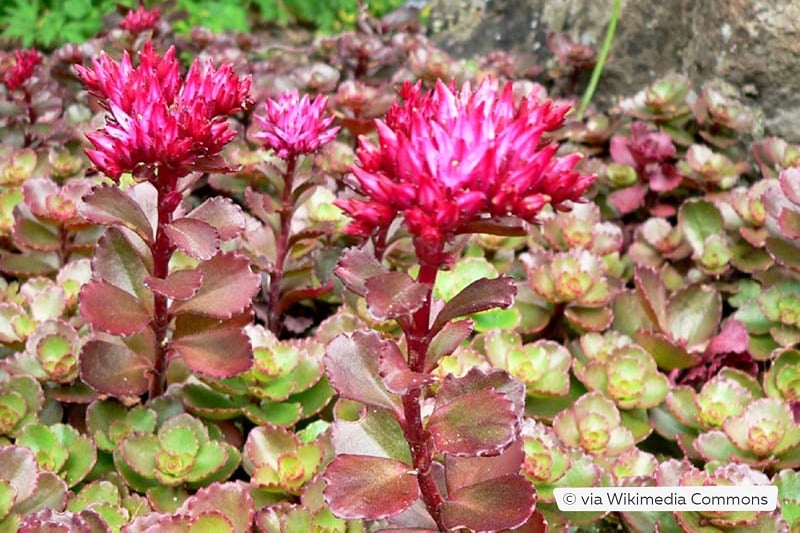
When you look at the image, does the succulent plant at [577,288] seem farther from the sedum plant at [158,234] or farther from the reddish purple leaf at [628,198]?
the sedum plant at [158,234]

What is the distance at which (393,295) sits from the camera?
862mm

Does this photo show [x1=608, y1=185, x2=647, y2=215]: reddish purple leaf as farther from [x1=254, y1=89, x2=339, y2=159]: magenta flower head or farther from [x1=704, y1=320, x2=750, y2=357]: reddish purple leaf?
[x1=254, y1=89, x2=339, y2=159]: magenta flower head

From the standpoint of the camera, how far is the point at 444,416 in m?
0.97

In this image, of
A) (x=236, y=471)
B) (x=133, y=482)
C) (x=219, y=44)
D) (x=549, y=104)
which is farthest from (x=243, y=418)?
(x=219, y=44)

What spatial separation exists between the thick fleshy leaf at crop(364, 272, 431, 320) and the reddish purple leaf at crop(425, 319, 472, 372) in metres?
0.13

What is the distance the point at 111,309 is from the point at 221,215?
208mm

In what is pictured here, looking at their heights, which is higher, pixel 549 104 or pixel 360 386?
pixel 549 104

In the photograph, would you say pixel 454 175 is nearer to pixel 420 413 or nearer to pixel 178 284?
pixel 420 413

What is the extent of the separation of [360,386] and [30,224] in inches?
42.3

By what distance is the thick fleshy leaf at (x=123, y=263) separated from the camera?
51.2 inches

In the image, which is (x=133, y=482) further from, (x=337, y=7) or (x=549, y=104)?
(x=337, y=7)

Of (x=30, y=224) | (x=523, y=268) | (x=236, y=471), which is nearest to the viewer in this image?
(x=236, y=471)

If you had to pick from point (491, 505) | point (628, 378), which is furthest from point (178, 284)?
point (628, 378)

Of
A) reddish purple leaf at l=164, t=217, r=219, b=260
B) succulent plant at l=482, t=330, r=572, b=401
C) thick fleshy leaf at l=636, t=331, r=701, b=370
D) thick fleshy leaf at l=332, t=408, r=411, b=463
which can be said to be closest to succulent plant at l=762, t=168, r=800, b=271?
thick fleshy leaf at l=636, t=331, r=701, b=370
